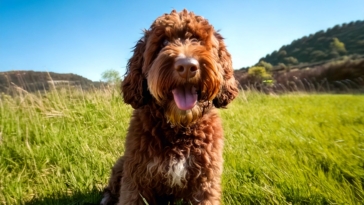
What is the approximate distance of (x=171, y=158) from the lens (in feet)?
9.45

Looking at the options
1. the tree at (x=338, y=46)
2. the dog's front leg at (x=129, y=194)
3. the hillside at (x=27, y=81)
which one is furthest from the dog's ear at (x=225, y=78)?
the tree at (x=338, y=46)

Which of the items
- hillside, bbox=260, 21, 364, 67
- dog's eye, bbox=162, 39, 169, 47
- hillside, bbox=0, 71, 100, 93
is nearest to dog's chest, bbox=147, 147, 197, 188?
dog's eye, bbox=162, 39, 169, 47

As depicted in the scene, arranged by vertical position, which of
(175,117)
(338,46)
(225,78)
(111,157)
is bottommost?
(111,157)

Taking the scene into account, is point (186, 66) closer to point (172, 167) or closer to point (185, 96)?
point (185, 96)

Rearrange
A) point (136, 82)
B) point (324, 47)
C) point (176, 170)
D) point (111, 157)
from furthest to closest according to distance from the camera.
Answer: point (324, 47) → point (111, 157) → point (136, 82) → point (176, 170)

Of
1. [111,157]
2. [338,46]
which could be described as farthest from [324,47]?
[111,157]

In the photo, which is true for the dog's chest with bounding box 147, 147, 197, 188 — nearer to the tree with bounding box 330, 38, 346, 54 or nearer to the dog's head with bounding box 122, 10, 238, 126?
the dog's head with bounding box 122, 10, 238, 126

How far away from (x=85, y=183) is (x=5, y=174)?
1.31 meters

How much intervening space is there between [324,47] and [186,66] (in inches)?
2759

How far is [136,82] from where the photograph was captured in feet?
10.9

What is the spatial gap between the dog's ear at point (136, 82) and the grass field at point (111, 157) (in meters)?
1.30

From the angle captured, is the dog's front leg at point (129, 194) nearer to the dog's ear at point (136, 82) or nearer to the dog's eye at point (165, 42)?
the dog's ear at point (136, 82)

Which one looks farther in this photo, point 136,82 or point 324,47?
point 324,47

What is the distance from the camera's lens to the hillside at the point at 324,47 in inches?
2269
